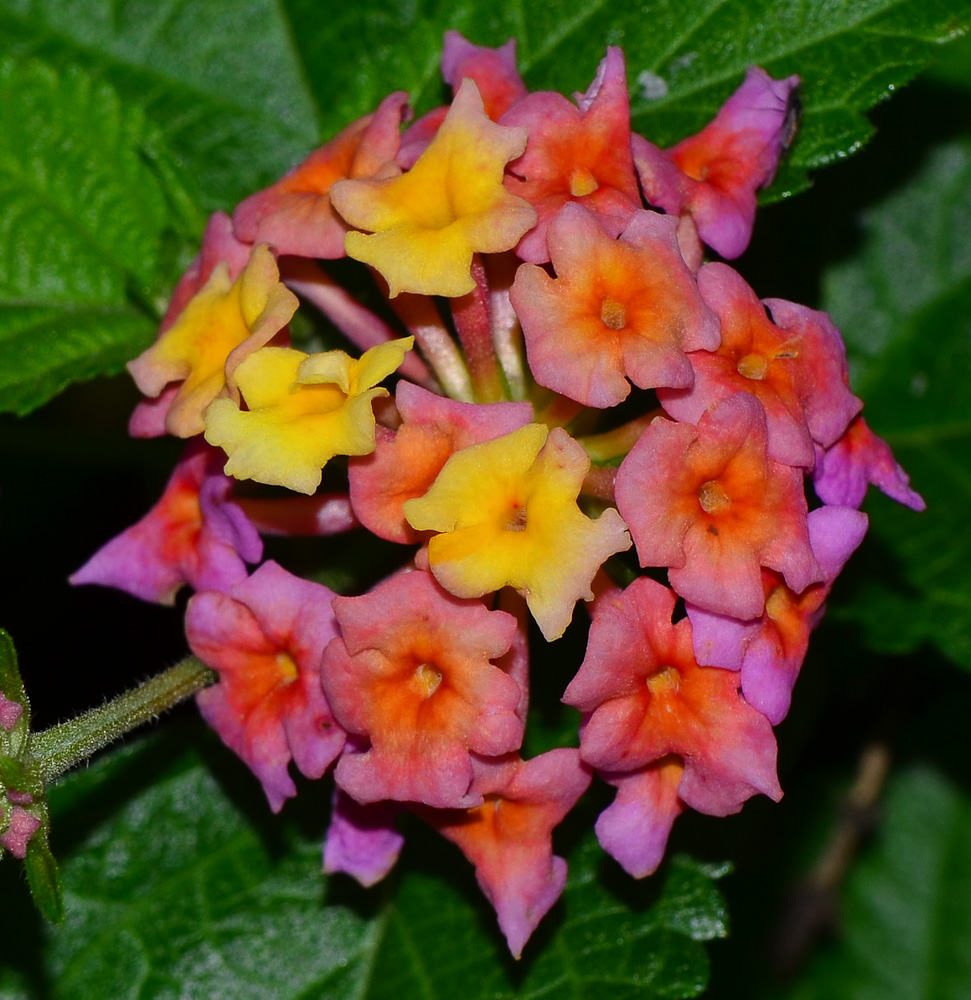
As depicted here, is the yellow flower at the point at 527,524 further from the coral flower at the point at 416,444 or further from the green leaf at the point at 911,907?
the green leaf at the point at 911,907

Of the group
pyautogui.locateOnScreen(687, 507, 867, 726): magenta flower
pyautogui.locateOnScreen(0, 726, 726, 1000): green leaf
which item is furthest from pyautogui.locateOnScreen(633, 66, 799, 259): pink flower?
pyautogui.locateOnScreen(0, 726, 726, 1000): green leaf

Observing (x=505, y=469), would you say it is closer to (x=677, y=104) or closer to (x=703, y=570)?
(x=703, y=570)

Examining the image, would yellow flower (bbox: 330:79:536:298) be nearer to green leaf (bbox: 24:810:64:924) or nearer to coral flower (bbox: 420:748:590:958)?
coral flower (bbox: 420:748:590:958)

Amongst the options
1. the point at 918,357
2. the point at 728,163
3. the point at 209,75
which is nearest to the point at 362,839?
the point at 728,163

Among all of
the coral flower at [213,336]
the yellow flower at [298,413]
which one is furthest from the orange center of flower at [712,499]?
the coral flower at [213,336]

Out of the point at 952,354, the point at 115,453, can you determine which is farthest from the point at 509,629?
the point at 952,354

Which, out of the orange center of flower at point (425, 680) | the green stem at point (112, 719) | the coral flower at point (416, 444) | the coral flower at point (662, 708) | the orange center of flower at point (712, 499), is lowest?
the coral flower at point (662, 708)

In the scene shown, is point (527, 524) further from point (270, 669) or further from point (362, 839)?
point (362, 839)
